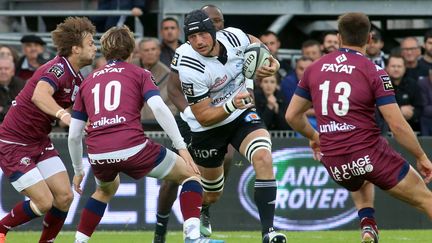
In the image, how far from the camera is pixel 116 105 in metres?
9.88

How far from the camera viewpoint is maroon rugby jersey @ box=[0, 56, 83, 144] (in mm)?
10867

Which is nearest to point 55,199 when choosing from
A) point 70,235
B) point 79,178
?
point 79,178

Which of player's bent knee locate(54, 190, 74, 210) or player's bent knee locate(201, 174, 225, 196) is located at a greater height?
player's bent knee locate(54, 190, 74, 210)

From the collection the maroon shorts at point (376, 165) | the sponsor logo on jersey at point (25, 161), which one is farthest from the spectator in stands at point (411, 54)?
the sponsor logo on jersey at point (25, 161)

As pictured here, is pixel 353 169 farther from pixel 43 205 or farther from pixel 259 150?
pixel 43 205

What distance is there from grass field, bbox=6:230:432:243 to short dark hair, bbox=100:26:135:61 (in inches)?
133

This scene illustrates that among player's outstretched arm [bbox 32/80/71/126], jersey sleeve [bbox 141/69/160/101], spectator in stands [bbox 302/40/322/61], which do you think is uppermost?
jersey sleeve [bbox 141/69/160/101]

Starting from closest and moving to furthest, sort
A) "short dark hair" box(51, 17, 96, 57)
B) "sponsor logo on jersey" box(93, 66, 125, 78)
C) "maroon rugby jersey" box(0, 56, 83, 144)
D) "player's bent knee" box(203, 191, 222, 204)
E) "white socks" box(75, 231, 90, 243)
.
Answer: "sponsor logo on jersey" box(93, 66, 125, 78) < "white socks" box(75, 231, 90, 243) < "maroon rugby jersey" box(0, 56, 83, 144) < "short dark hair" box(51, 17, 96, 57) < "player's bent knee" box(203, 191, 222, 204)

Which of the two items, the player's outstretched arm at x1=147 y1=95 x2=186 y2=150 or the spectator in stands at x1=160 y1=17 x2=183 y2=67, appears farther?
the spectator in stands at x1=160 y1=17 x2=183 y2=67

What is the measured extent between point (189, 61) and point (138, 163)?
5.01 feet

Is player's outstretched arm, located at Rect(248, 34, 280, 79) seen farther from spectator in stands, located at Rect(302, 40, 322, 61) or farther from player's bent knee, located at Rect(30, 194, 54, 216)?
spectator in stands, located at Rect(302, 40, 322, 61)

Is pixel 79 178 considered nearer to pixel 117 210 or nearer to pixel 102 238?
pixel 102 238

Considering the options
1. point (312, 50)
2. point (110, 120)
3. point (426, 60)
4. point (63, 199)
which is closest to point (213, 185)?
point (63, 199)

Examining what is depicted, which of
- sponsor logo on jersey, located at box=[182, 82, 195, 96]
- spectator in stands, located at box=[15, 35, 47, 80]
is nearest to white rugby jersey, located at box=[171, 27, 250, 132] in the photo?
sponsor logo on jersey, located at box=[182, 82, 195, 96]
